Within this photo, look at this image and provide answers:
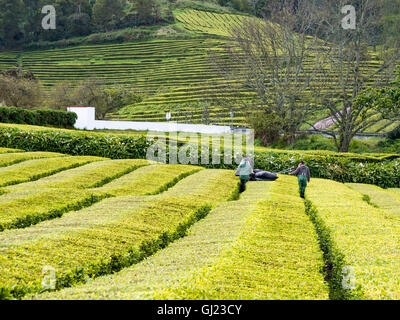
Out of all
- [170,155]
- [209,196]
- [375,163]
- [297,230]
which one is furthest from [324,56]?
[297,230]

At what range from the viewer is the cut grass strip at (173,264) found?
421 cm

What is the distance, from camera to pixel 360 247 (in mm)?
6551

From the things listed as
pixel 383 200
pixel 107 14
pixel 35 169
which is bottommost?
pixel 383 200

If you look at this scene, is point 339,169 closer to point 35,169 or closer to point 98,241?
point 35,169

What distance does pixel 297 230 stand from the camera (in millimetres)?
7965

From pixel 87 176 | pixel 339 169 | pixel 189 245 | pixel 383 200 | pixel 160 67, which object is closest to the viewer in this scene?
pixel 189 245

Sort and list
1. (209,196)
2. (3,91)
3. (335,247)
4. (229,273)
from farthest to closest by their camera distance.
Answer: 1. (3,91)
2. (209,196)
3. (335,247)
4. (229,273)

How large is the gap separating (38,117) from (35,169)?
15.4 m

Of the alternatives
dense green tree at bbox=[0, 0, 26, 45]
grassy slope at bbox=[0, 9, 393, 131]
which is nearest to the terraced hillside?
grassy slope at bbox=[0, 9, 393, 131]

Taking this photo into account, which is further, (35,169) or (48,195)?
(35,169)

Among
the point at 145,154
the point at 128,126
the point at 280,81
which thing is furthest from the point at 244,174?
the point at 128,126

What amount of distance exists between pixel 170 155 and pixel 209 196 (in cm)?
771

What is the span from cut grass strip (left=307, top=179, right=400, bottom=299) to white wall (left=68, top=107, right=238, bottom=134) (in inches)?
952
